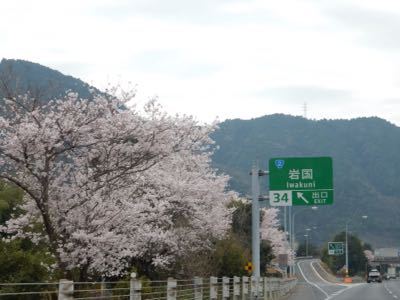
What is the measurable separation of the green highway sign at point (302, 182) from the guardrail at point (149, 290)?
3.78 m

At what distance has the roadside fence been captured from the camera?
13702mm

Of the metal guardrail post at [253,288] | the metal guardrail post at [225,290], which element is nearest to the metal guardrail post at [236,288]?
the metal guardrail post at [225,290]

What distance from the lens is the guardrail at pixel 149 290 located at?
44.9 feet

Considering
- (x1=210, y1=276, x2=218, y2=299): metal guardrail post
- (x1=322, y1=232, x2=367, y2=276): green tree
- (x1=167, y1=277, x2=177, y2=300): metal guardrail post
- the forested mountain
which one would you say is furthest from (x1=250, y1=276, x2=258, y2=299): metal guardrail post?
the forested mountain

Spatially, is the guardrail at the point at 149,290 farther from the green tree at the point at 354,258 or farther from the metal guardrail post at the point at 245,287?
the green tree at the point at 354,258

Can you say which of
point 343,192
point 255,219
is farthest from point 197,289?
point 343,192

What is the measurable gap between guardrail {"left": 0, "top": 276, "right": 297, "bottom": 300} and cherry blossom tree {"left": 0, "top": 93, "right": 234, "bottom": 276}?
0.89 meters

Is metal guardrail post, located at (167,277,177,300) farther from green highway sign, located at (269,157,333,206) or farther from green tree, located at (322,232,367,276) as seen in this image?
green tree, located at (322,232,367,276)

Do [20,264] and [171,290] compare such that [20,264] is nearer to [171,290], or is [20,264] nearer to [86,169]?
[86,169]

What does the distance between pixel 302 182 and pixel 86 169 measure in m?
14.2

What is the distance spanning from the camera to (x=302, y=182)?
31125mm

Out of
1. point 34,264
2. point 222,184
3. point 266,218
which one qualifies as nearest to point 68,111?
point 34,264

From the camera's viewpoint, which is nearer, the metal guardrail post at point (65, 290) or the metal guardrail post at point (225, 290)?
the metal guardrail post at point (65, 290)

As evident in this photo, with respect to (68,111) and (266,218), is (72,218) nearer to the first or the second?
(68,111)
